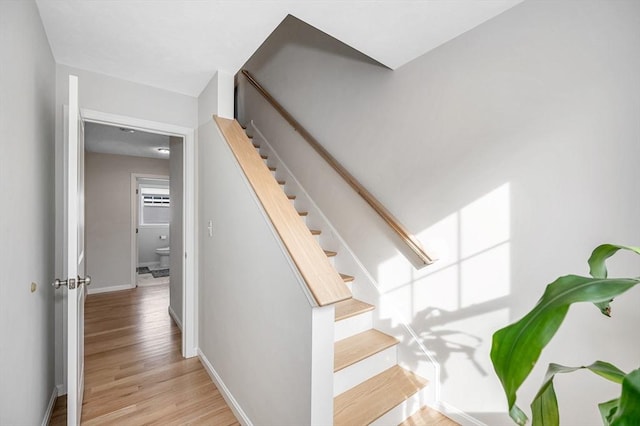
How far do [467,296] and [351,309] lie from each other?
758mm

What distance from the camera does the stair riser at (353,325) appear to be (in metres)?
1.90

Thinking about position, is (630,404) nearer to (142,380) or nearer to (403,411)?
(403,411)

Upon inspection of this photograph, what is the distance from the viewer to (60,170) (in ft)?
6.59

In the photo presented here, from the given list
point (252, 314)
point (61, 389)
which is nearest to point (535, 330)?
point (252, 314)

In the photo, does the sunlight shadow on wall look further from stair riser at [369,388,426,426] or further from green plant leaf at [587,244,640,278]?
green plant leaf at [587,244,640,278]

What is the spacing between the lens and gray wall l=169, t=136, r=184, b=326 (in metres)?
3.10

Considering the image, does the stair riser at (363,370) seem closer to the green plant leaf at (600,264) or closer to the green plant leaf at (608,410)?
the green plant leaf at (608,410)

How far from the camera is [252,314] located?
161 cm

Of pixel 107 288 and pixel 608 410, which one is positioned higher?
pixel 608 410

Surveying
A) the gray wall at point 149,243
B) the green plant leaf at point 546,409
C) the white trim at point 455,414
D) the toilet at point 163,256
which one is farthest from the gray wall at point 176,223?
the gray wall at point 149,243

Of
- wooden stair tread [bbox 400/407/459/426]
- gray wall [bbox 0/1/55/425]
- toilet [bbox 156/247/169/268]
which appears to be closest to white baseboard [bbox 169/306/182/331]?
gray wall [bbox 0/1/55/425]

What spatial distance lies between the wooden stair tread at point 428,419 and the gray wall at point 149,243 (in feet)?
21.1

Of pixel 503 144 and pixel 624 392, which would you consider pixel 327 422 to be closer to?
pixel 624 392

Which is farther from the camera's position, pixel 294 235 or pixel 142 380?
pixel 142 380
